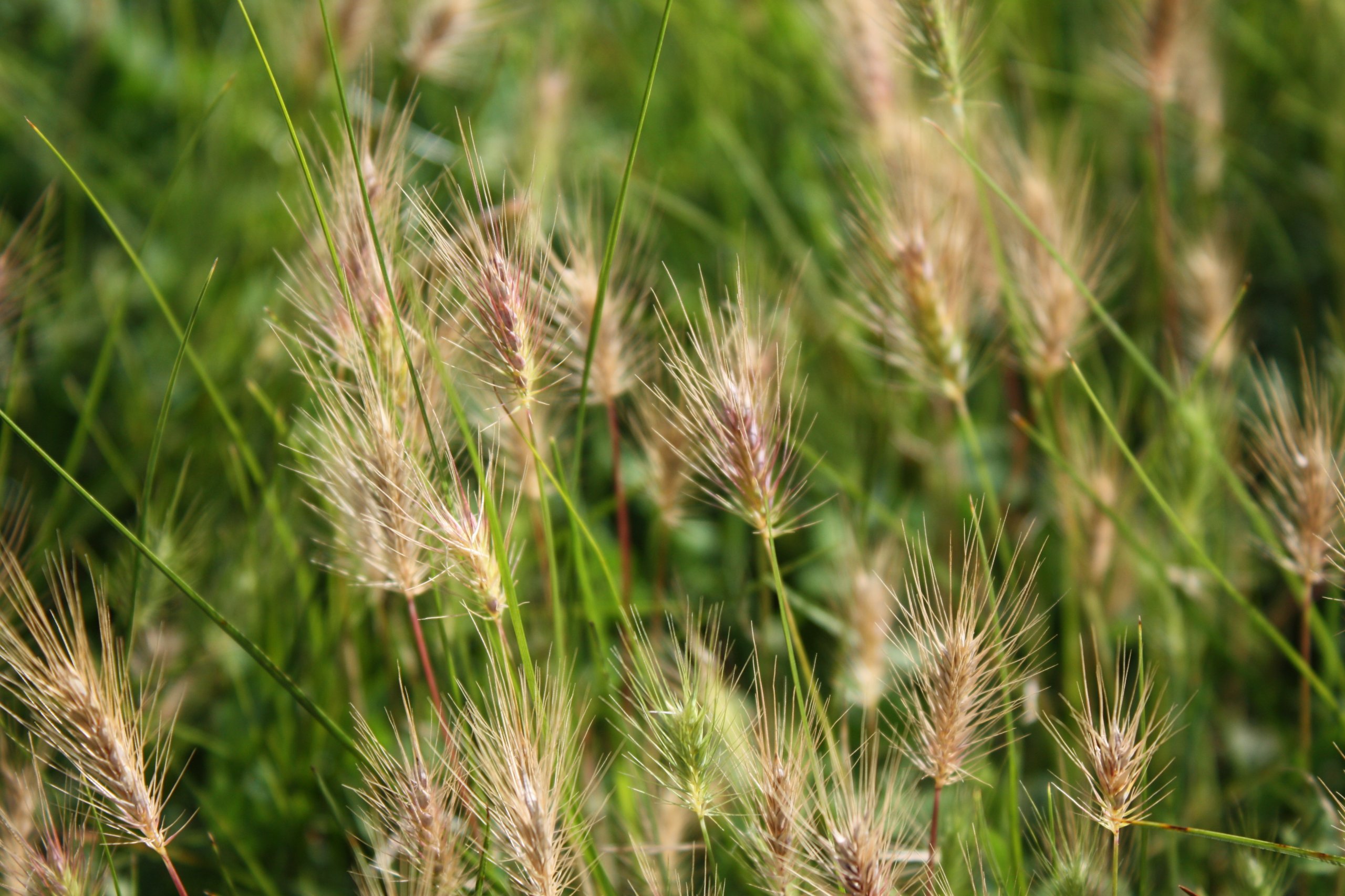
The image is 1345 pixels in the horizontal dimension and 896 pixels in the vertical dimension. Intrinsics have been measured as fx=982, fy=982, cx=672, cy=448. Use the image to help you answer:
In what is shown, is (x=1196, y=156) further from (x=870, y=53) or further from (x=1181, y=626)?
(x=1181, y=626)

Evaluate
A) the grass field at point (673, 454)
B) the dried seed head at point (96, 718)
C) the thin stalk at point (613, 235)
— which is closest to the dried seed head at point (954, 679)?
the grass field at point (673, 454)

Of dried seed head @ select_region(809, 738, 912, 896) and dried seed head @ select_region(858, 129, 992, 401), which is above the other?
dried seed head @ select_region(858, 129, 992, 401)

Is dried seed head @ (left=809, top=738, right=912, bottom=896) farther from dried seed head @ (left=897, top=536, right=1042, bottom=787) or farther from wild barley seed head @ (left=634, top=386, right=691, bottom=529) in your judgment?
wild barley seed head @ (left=634, top=386, right=691, bottom=529)

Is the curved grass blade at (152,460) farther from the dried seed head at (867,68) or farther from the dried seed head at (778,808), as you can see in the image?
the dried seed head at (867,68)

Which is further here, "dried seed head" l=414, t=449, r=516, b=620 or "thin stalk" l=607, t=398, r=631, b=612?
"thin stalk" l=607, t=398, r=631, b=612

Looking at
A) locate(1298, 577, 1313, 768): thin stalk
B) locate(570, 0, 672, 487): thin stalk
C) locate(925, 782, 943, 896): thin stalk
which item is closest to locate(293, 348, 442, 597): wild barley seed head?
locate(570, 0, 672, 487): thin stalk

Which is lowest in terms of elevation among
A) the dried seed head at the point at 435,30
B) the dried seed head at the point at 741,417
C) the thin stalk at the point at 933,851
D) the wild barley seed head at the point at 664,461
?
the thin stalk at the point at 933,851

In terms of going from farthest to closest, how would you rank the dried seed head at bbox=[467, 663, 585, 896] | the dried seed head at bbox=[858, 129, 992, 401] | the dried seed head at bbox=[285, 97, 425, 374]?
the dried seed head at bbox=[858, 129, 992, 401]
the dried seed head at bbox=[285, 97, 425, 374]
the dried seed head at bbox=[467, 663, 585, 896]
